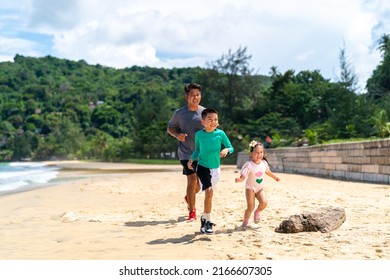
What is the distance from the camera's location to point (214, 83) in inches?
1816

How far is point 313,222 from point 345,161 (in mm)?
9231

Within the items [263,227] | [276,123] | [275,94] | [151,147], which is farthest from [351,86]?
[151,147]

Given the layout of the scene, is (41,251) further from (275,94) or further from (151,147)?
(151,147)

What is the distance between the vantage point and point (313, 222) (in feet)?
15.5

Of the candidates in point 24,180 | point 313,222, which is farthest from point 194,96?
point 24,180

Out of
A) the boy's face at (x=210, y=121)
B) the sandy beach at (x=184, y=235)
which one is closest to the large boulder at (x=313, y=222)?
the sandy beach at (x=184, y=235)

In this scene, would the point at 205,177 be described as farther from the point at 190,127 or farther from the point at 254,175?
the point at 190,127

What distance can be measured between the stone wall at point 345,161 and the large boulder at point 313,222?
6436 millimetres

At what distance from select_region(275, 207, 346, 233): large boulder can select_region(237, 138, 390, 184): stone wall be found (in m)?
6.44

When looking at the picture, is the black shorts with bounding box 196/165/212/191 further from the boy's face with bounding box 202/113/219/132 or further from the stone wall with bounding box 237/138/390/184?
the stone wall with bounding box 237/138/390/184

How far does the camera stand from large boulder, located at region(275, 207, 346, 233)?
15.4 ft

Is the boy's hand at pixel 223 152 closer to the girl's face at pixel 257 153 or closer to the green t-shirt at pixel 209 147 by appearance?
the green t-shirt at pixel 209 147

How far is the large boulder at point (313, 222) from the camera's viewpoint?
469 centimetres

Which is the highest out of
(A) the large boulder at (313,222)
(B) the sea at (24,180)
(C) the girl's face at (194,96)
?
(C) the girl's face at (194,96)
